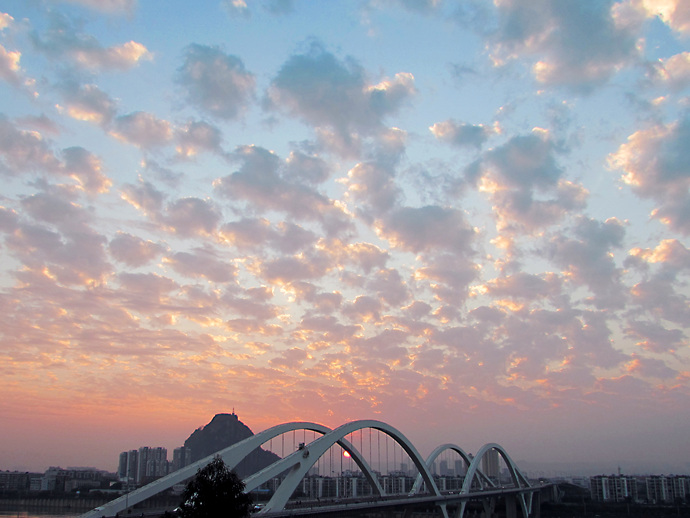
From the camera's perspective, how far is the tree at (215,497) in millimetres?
28844

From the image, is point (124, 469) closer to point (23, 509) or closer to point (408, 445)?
point (23, 509)

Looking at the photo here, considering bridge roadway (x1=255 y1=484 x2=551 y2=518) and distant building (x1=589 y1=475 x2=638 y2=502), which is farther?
distant building (x1=589 y1=475 x2=638 y2=502)

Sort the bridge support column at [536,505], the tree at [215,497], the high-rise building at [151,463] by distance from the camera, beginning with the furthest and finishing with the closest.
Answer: the high-rise building at [151,463]
the bridge support column at [536,505]
the tree at [215,497]

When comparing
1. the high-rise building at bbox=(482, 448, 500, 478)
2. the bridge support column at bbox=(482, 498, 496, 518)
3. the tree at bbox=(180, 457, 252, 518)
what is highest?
the tree at bbox=(180, 457, 252, 518)

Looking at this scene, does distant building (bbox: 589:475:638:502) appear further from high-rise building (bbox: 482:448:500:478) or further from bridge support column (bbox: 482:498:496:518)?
bridge support column (bbox: 482:498:496:518)

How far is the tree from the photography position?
94.6ft

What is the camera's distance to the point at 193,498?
29484mm

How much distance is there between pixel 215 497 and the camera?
95.0ft

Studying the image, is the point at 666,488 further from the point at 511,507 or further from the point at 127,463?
the point at 127,463

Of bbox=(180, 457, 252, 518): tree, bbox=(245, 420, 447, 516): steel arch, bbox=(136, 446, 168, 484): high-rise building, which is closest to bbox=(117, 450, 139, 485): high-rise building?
bbox=(136, 446, 168, 484): high-rise building

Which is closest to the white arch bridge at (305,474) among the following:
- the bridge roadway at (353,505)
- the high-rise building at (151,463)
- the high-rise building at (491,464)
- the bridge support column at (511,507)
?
the bridge roadway at (353,505)

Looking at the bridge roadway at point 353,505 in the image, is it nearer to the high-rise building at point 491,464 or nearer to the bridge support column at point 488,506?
the bridge support column at point 488,506

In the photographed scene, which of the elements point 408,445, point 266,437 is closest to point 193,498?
point 266,437

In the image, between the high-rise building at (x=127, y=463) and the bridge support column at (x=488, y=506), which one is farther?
the high-rise building at (x=127, y=463)
